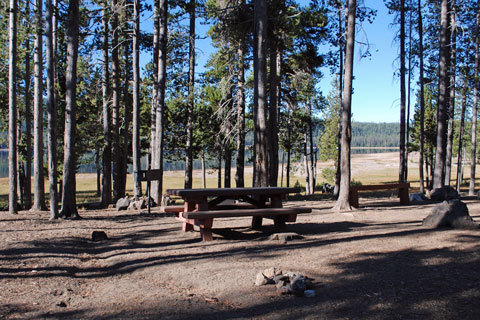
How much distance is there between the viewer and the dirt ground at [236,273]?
12.2ft

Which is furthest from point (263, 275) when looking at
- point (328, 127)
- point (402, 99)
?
point (328, 127)

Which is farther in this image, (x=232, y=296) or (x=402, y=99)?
(x=402, y=99)

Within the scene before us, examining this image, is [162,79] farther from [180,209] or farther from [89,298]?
[89,298]

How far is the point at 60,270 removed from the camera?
5.50 m

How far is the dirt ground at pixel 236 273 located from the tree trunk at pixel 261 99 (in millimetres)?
4384

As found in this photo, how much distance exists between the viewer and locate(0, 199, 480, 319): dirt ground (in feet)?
12.2

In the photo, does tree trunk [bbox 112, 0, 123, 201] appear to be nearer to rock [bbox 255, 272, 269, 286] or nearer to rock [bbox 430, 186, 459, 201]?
rock [bbox 430, 186, 459, 201]

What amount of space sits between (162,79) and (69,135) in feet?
15.3

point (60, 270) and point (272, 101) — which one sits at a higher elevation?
point (272, 101)

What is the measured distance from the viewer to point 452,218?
725cm

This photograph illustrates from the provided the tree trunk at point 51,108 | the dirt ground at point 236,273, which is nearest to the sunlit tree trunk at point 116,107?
the tree trunk at point 51,108

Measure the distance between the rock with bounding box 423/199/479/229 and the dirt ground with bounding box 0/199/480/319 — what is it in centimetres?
39

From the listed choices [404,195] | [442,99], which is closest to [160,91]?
[404,195]

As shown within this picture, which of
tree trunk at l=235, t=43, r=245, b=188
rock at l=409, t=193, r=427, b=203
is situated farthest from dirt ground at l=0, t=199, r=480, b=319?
tree trunk at l=235, t=43, r=245, b=188
